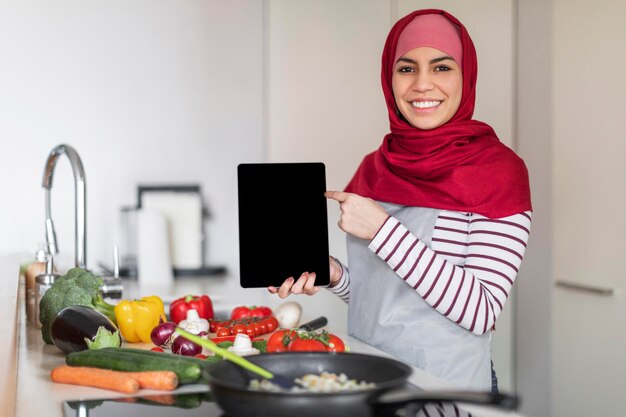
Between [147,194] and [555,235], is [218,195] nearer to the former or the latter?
[147,194]

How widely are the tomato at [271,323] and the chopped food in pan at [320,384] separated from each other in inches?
36.5

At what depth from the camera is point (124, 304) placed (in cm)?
191

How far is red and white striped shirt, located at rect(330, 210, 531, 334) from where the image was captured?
1.65m

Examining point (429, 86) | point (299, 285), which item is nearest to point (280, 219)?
point (299, 285)

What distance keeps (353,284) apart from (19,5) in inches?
81.7

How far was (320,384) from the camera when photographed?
41.5 inches

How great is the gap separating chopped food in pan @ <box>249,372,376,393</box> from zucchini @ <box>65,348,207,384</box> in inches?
10.1

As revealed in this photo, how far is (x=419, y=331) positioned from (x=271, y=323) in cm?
44

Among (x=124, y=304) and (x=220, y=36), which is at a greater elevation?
(x=220, y=36)

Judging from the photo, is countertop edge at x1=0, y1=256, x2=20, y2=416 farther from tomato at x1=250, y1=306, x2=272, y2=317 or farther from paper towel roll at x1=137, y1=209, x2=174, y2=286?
paper towel roll at x1=137, y1=209, x2=174, y2=286

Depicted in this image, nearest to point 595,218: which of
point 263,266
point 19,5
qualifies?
point 263,266

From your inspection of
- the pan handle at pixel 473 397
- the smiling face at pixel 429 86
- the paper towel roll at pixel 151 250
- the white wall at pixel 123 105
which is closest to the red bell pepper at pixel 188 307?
the smiling face at pixel 429 86

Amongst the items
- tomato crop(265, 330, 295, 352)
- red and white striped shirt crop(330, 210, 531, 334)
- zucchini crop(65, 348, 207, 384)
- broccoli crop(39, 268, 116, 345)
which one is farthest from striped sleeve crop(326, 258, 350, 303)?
zucchini crop(65, 348, 207, 384)

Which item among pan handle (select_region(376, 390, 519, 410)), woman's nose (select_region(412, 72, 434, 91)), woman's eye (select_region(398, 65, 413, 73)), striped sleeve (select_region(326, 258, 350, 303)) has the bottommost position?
striped sleeve (select_region(326, 258, 350, 303))
